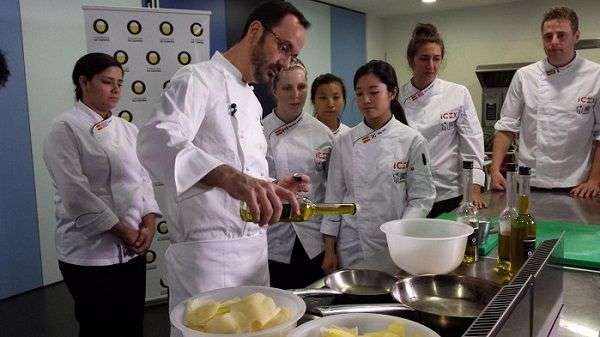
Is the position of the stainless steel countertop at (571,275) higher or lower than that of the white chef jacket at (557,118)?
lower

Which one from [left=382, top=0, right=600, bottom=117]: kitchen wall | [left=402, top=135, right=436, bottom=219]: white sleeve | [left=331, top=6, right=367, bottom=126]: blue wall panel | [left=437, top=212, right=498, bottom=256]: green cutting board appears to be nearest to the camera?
Result: [left=437, top=212, right=498, bottom=256]: green cutting board

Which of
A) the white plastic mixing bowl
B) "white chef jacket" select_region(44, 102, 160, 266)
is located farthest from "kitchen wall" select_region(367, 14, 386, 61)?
the white plastic mixing bowl

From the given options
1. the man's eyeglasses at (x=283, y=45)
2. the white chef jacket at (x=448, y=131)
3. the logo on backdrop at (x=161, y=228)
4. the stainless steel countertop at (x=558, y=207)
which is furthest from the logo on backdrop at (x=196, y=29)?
the stainless steel countertop at (x=558, y=207)

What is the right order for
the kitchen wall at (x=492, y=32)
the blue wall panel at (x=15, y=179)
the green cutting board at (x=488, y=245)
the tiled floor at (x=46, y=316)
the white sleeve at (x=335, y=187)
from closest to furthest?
the green cutting board at (x=488, y=245) → the white sleeve at (x=335, y=187) → the tiled floor at (x=46, y=316) → the blue wall panel at (x=15, y=179) → the kitchen wall at (x=492, y=32)

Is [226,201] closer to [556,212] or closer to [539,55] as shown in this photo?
[556,212]

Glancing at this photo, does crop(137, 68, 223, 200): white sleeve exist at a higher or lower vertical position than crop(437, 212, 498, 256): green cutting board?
higher

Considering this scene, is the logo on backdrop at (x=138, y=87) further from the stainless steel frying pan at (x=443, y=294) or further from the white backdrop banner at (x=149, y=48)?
the stainless steel frying pan at (x=443, y=294)

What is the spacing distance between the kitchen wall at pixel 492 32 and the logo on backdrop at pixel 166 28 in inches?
155

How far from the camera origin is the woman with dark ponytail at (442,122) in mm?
2236

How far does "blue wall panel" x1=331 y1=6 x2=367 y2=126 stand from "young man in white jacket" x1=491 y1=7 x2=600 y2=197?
3.50 m

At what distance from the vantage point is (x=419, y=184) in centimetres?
172

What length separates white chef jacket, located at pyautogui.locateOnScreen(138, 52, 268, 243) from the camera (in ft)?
3.67

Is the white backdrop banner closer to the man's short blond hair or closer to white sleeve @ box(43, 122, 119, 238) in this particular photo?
white sleeve @ box(43, 122, 119, 238)

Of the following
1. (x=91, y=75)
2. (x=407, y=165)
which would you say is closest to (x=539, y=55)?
(x=407, y=165)
